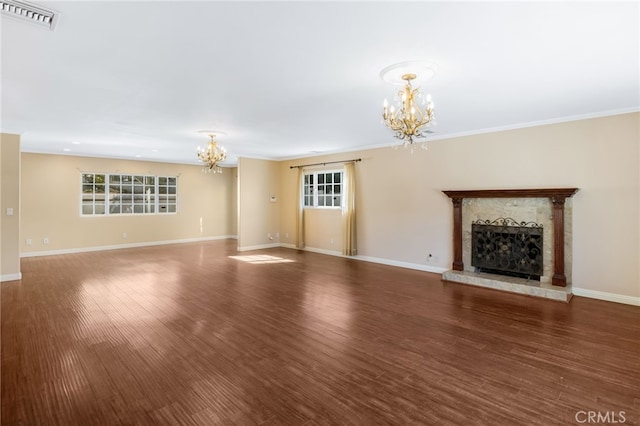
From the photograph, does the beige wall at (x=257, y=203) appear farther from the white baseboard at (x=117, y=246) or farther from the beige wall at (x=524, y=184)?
the beige wall at (x=524, y=184)

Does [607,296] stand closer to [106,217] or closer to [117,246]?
[117,246]

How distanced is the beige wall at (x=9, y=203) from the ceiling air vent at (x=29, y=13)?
15.4ft

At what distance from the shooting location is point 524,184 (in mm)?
5180

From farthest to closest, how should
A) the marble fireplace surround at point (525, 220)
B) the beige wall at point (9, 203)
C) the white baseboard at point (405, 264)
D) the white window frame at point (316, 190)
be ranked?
the white window frame at point (316, 190) → the white baseboard at point (405, 264) → the beige wall at point (9, 203) → the marble fireplace surround at point (525, 220)

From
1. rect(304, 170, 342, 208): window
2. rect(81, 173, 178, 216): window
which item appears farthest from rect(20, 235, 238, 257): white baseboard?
rect(304, 170, 342, 208): window

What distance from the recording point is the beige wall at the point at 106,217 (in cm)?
802

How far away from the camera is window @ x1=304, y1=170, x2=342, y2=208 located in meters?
8.29

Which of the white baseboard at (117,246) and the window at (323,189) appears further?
the window at (323,189)

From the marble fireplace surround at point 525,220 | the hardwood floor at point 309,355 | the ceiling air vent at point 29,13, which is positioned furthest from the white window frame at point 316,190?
the ceiling air vent at point 29,13

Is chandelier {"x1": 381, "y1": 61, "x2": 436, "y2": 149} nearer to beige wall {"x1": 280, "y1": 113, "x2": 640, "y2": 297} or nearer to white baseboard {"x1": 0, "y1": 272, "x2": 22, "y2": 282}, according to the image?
beige wall {"x1": 280, "y1": 113, "x2": 640, "y2": 297}

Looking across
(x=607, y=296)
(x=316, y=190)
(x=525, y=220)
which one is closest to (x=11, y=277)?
(x=316, y=190)

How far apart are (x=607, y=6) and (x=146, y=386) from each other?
405cm

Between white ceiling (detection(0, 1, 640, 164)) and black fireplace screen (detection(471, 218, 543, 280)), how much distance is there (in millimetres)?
1657

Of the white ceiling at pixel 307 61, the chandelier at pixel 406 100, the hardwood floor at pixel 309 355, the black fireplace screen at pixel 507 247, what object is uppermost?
the white ceiling at pixel 307 61
